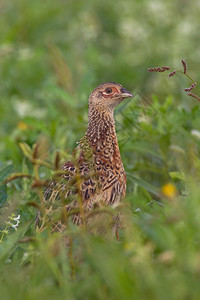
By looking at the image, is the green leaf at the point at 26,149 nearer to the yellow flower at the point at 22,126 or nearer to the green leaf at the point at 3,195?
the green leaf at the point at 3,195

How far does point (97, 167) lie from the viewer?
4309 mm

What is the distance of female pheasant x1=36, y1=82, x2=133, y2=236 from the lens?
404 centimetres

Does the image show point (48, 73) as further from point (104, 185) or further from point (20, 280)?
point (20, 280)

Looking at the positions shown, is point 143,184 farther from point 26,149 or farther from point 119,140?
point 26,149

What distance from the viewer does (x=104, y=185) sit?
4211 millimetres

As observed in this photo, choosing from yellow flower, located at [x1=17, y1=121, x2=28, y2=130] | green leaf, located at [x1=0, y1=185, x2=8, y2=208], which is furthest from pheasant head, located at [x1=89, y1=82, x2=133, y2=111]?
yellow flower, located at [x1=17, y1=121, x2=28, y2=130]

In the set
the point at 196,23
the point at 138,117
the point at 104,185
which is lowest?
the point at 196,23

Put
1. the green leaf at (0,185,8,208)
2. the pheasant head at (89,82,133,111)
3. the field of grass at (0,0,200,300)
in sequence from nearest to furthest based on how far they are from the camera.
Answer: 1. the field of grass at (0,0,200,300)
2. the green leaf at (0,185,8,208)
3. the pheasant head at (89,82,133,111)

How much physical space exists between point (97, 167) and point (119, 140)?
734 mm

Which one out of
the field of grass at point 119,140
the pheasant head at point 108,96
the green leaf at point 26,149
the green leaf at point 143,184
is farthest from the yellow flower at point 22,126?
the green leaf at point 26,149

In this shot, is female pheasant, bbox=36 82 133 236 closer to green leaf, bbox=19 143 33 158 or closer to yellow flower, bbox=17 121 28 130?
green leaf, bbox=19 143 33 158

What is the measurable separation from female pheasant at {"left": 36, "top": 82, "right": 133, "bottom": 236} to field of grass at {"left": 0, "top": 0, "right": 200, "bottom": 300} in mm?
157

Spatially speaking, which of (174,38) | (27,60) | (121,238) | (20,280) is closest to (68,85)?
(27,60)

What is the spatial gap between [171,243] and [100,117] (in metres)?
2.06
